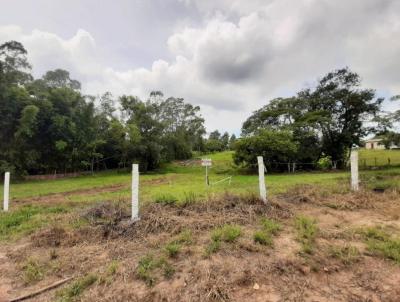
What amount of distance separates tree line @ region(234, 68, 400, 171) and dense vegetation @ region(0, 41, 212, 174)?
10515mm

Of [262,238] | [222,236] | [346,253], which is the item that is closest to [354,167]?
[346,253]

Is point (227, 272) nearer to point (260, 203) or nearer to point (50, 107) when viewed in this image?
point (260, 203)

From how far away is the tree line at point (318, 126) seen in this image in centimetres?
2350

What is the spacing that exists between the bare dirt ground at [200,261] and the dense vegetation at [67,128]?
66.3 ft

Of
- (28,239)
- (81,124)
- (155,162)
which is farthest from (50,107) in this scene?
(28,239)

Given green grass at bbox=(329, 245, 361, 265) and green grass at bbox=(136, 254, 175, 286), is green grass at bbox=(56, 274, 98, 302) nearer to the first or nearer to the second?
green grass at bbox=(136, 254, 175, 286)

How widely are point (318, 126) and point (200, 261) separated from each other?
A: 2527 centimetres

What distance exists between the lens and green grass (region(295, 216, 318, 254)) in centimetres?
320

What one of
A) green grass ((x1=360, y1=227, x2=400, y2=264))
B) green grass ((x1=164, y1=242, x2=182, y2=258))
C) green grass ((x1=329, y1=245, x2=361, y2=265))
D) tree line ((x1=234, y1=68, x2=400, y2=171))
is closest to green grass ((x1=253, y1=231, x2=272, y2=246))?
green grass ((x1=329, y1=245, x2=361, y2=265))

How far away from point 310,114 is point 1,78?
26.0 meters

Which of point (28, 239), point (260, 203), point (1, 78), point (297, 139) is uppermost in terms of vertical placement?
point (1, 78)

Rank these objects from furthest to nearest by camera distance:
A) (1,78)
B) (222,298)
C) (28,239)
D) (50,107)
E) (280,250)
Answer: (50,107)
(1,78)
(28,239)
(280,250)
(222,298)

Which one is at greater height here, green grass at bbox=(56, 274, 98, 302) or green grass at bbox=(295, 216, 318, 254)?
green grass at bbox=(295, 216, 318, 254)

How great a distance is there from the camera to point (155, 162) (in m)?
30.1
